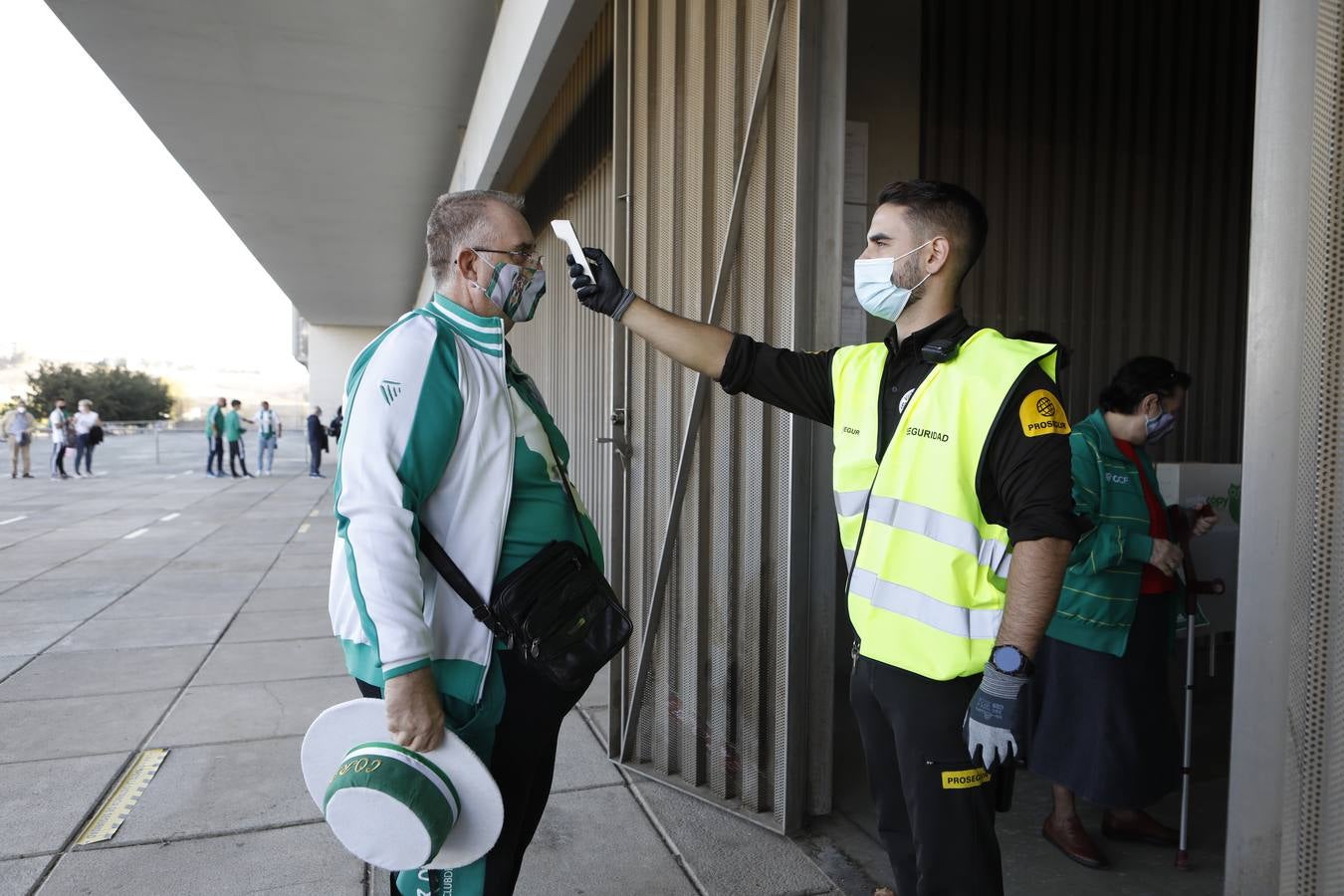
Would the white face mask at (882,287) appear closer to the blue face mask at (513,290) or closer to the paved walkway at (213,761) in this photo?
the blue face mask at (513,290)

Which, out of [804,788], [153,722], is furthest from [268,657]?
[804,788]

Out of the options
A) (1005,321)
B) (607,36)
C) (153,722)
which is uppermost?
(607,36)

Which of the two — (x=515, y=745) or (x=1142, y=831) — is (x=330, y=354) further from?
(x=515, y=745)

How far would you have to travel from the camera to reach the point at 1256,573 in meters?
1.39

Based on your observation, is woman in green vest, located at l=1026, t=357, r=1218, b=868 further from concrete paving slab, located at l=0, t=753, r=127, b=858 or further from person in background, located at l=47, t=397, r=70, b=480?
person in background, located at l=47, t=397, r=70, b=480

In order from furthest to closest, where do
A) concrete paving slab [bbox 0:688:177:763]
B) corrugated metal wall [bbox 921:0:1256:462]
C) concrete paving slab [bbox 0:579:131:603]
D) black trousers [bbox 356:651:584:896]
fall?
concrete paving slab [bbox 0:579:131:603] < corrugated metal wall [bbox 921:0:1256:462] < concrete paving slab [bbox 0:688:177:763] < black trousers [bbox 356:651:584:896]

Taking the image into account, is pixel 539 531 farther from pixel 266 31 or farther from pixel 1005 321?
pixel 266 31

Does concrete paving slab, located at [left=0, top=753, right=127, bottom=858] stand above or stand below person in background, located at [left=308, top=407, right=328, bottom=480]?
below

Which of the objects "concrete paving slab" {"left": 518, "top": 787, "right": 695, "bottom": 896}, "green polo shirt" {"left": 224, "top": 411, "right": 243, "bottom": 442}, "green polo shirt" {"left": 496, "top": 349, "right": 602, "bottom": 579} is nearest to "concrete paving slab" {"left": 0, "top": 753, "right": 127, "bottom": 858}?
"concrete paving slab" {"left": 518, "top": 787, "right": 695, "bottom": 896}


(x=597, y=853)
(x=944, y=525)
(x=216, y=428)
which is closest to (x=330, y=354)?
(x=216, y=428)

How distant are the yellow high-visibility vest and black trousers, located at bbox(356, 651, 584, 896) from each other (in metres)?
0.79

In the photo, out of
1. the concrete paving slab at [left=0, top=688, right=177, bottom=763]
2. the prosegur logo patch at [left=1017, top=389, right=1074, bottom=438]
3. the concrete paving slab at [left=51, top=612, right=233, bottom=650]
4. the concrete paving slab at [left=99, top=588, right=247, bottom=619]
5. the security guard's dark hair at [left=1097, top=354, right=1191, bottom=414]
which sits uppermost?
the security guard's dark hair at [left=1097, top=354, right=1191, bottom=414]

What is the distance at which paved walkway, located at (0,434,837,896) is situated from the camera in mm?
3062

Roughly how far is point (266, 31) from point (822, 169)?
7705 millimetres
